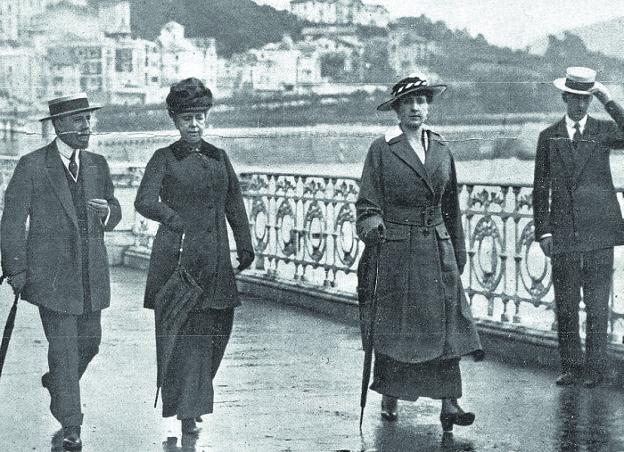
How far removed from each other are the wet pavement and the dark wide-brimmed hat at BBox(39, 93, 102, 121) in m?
1.56

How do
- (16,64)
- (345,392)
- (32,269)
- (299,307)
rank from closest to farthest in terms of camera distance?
(32,269)
(16,64)
(345,392)
(299,307)

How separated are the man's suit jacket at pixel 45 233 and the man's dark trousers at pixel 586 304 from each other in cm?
300

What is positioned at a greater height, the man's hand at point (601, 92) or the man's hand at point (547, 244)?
the man's hand at point (601, 92)

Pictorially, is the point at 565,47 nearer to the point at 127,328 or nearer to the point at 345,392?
the point at 345,392

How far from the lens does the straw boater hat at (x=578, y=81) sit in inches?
285

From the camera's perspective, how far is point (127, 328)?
8953 millimetres

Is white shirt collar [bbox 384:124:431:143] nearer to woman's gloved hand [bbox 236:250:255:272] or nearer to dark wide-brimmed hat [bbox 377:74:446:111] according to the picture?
dark wide-brimmed hat [bbox 377:74:446:111]

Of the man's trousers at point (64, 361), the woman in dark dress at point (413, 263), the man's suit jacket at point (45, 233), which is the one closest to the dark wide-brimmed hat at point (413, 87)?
the woman in dark dress at point (413, 263)

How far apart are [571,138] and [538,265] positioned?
19.1ft

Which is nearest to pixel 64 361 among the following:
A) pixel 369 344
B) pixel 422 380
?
pixel 369 344

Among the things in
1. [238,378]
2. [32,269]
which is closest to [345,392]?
[238,378]

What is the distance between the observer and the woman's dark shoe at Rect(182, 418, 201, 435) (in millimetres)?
6207

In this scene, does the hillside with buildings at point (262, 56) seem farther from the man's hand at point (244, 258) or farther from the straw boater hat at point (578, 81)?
the man's hand at point (244, 258)

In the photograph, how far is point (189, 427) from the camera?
20.4ft
